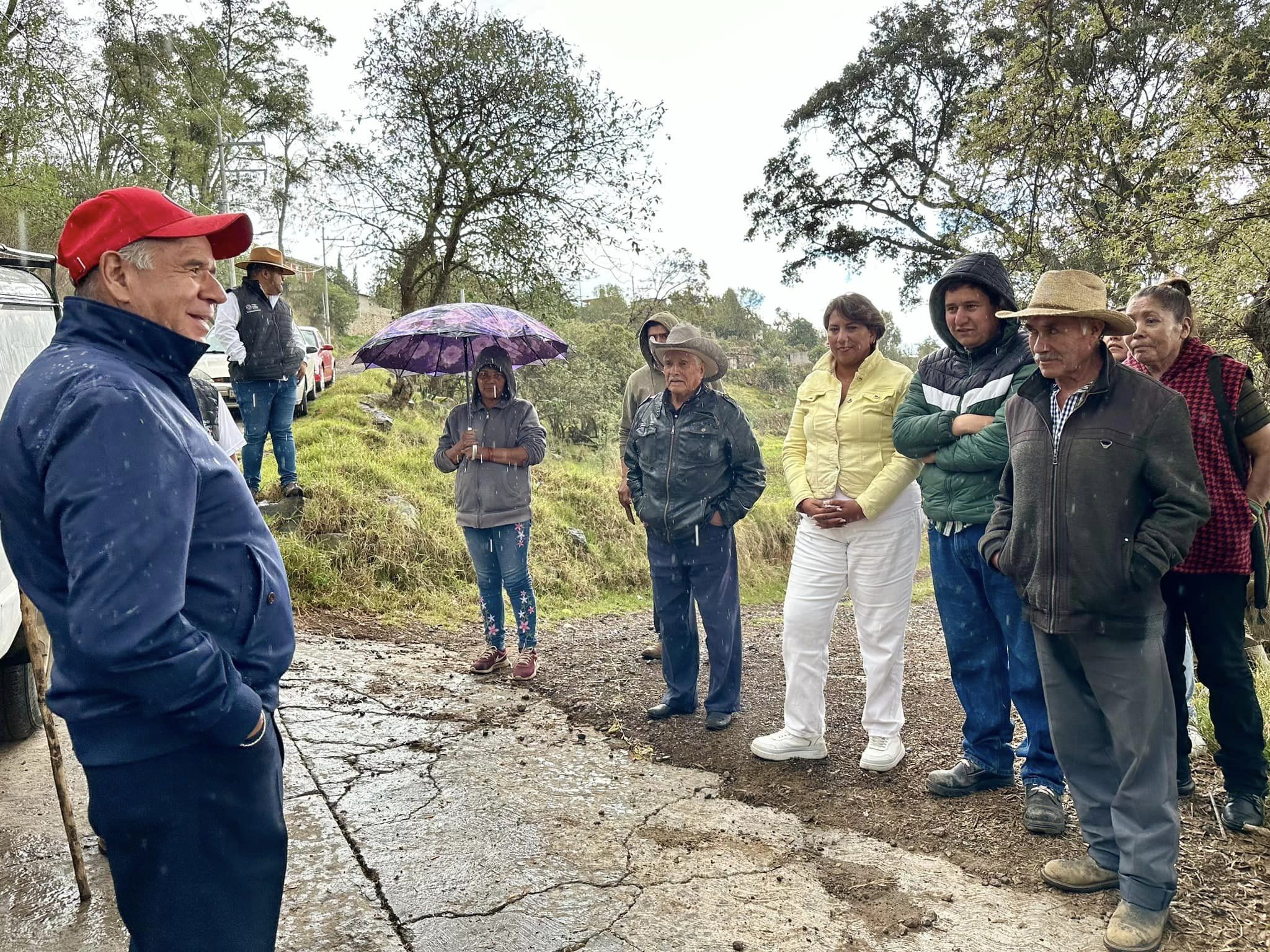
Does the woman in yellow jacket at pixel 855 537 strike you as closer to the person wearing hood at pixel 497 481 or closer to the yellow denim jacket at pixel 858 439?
the yellow denim jacket at pixel 858 439

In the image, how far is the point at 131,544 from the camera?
1.57 metres

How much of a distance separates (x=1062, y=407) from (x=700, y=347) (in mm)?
2111

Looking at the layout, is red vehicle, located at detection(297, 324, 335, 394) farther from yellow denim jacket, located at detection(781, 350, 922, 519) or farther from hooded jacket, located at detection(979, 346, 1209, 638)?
hooded jacket, located at detection(979, 346, 1209, 638)

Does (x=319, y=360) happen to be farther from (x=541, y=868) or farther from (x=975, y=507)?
(x=975, y=507)

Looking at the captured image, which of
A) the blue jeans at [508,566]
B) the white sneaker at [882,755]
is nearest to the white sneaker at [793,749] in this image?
the white sneaker at [882,755]

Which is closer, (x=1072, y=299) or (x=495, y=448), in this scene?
(x=1072, y=299)

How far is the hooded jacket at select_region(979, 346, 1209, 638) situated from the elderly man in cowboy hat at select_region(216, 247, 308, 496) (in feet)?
19.0

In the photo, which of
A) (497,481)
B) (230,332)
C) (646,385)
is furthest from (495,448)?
(230,332)

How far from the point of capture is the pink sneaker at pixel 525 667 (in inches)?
224

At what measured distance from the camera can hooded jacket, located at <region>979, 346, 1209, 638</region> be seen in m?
2.77

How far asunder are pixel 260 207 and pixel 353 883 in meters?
34.5

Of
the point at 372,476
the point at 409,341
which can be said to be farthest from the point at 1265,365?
the point at 372,476

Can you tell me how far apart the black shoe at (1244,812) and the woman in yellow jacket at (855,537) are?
1277mm

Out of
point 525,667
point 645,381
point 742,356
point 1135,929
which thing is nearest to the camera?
point 1135,929
